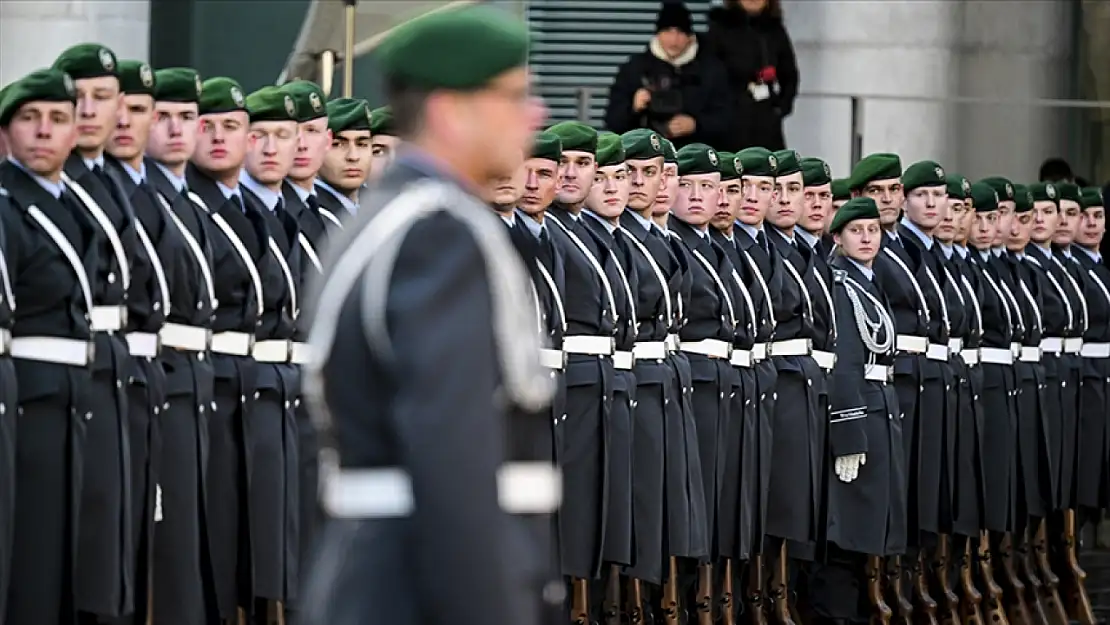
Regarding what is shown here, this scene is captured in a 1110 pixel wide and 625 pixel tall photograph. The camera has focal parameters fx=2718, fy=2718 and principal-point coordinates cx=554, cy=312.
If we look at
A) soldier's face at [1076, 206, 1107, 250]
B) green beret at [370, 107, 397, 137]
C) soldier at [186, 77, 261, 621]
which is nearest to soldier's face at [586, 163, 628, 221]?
green beret at [370, 107, 397, 137]

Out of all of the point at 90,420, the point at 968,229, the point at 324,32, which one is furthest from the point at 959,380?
the point at 90,420

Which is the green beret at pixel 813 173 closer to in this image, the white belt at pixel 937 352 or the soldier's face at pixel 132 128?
the white belt at pixel 937 352

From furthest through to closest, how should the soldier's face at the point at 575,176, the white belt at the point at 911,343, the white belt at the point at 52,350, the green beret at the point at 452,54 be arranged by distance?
1. the white belt at the point at 911,343
2. the soldier's face at the point at 575,176
3. the white belt at the point at 52,350
4. the green beret at the point at 452,54

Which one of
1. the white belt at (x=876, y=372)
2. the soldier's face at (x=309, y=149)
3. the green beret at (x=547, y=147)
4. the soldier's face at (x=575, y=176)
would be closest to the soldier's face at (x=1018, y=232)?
the white belt at (x=876, y=372)

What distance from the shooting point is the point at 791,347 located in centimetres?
1030

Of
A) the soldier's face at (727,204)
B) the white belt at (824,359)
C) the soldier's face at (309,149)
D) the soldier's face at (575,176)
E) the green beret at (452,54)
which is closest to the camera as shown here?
the green beret at (452,54)

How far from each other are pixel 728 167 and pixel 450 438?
6.86 m

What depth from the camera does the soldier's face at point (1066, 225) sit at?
529 inches

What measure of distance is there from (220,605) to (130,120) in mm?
Result: 1343

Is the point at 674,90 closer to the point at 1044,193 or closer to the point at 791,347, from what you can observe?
the point at 1044,193

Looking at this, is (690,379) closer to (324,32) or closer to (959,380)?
(959,380)

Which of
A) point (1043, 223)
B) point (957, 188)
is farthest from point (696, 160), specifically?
point (1043, 223)

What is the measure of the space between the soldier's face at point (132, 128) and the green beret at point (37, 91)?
0.43m

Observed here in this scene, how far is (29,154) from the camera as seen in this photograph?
6.59 meters
